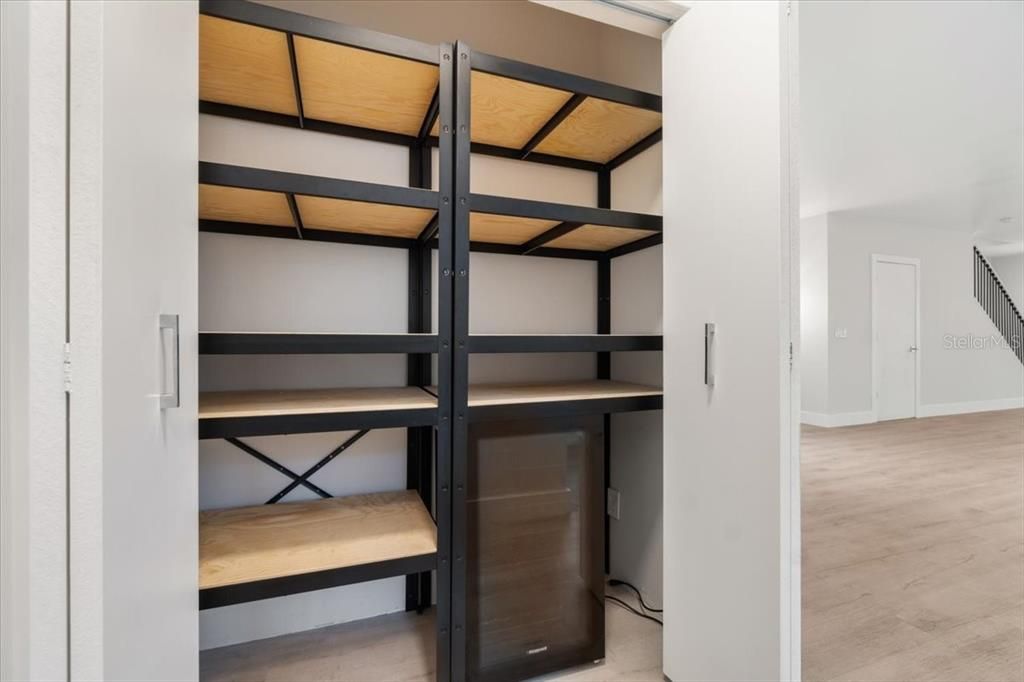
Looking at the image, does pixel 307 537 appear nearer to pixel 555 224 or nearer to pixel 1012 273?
pixel 555 224

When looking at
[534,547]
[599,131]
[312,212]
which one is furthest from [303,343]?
[599,131]

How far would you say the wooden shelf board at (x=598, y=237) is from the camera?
162 centimetres

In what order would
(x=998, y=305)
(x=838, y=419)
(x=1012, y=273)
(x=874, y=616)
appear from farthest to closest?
(x=1012, y=273)
(x=998, y=305)
(x=838, y=419)
(x=874, y=616)

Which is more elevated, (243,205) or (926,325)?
(243,205)

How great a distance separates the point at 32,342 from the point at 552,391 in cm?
135

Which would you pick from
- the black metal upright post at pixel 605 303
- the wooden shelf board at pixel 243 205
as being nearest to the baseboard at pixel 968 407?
the black metal upright post at pixel 605 303

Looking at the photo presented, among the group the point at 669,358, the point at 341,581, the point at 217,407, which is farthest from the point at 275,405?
the point at 669,358

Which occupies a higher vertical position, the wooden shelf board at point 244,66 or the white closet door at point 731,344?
the wooden shelf board at point 244,66

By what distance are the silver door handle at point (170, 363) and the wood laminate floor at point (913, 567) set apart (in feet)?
6.25

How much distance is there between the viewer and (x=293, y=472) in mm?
1686

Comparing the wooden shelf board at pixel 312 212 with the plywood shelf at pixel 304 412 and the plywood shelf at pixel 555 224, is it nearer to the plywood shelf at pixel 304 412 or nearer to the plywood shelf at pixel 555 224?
the plywood shelf at pixel 555 224

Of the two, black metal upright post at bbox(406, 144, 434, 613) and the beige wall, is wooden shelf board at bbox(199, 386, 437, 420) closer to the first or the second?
black metal upright post at bbox(406, 144, 434, 613)

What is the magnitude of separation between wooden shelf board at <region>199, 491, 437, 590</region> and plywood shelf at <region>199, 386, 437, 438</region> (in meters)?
0.35

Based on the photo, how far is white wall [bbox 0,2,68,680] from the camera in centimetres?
46
